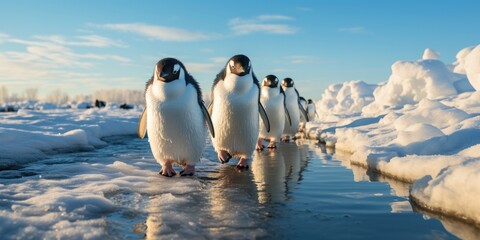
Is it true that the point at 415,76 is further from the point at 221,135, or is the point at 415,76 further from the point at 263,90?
the point at 221,135

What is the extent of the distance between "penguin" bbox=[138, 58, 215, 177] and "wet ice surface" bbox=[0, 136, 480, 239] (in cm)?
33

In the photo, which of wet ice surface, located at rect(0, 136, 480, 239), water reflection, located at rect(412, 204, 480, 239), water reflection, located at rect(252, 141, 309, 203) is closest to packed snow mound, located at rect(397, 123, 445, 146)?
wet ice surface, located at rect(0, 136, 480, 239)

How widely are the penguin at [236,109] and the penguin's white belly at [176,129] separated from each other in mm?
782

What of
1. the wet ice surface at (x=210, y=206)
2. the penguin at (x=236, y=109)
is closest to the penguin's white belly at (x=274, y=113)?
the penguin at (x=236, y=109)

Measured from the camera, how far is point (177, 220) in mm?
3002

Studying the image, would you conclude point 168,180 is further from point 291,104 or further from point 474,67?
point 474,67

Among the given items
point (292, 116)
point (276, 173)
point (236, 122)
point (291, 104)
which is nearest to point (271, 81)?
point (291, 104)

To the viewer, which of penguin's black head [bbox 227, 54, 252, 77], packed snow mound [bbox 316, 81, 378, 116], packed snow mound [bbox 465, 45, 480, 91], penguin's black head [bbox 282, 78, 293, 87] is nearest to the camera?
penguin's black head [bbox 227, 54, 252, 77]

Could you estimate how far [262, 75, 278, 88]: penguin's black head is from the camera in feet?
31.0

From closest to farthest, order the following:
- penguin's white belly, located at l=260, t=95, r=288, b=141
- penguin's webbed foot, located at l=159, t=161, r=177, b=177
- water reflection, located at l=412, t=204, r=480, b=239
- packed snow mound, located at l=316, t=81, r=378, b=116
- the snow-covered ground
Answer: water reflection, located at l=412, t=204, r=480, b=239 < the snow-covered ground < penguin's webbed foot, located at l=159, t=161, r=177, b=177 < penguin's white belly, located at l=260, t=95, r=288, b=141 < packed snow mound, located at l=316, t=81, r=378, b=116

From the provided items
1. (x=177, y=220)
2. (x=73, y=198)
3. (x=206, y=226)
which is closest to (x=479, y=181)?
(x=206, y=226)

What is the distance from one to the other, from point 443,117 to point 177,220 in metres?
6.70

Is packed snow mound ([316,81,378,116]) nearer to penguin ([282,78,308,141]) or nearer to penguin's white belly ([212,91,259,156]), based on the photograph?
penguin ([282,78,308,141])

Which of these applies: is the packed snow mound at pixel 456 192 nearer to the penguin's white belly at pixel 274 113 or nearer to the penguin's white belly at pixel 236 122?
the penguin's white belly at pixel 236 122
